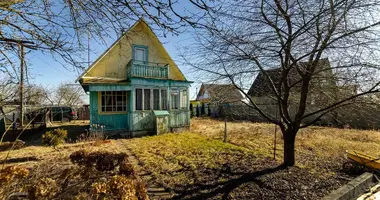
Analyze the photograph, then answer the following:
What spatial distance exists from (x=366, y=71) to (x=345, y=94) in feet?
1.90

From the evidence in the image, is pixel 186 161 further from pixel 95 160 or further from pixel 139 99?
pixel 139 99

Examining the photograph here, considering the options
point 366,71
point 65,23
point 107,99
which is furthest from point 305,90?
point 107,99

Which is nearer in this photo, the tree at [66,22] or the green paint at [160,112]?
the tree at [66,22]

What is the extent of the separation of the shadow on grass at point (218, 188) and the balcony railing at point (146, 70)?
7360 mm

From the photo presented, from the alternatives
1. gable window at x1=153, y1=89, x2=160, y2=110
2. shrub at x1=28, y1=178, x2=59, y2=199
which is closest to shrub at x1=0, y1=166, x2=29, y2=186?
shrub at x1=28, y1=178, x2=59, y2=199

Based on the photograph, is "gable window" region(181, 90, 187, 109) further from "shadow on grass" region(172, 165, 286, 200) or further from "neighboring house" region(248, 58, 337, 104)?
"shadow on grass" region(172, 165, 286, 200)

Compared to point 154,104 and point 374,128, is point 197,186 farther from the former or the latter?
point 374,128

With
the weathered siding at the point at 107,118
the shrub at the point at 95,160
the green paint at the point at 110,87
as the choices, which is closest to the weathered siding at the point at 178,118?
the weathered siding at the point at 107,118

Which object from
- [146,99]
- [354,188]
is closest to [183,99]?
[146,99]

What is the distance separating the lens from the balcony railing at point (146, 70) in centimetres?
954

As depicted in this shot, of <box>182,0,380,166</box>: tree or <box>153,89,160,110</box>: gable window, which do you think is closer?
<box>182,0,380,166</box>: tree

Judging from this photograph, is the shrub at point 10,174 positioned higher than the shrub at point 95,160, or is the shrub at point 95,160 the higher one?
the shrub at point 10,174

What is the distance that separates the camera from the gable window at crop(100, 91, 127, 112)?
30.9 ft

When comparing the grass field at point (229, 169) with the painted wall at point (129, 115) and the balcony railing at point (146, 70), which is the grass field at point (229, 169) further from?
the balcony railing at point (146, 70)
